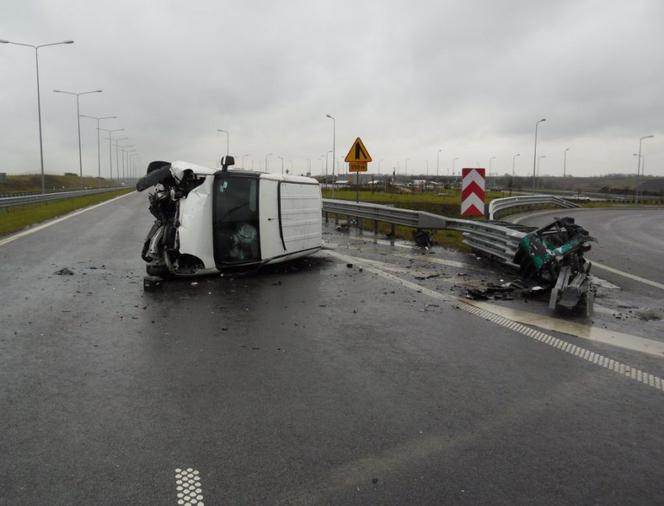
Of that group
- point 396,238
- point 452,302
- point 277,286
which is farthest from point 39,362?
point 396,238

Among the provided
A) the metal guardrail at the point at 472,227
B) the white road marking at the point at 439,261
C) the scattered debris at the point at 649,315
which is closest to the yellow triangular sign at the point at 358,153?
the metal guardrail at the point at 472,227

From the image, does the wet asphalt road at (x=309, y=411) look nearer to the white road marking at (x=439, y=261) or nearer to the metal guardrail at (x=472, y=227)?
the metal guardrail at (x=472, y=227)

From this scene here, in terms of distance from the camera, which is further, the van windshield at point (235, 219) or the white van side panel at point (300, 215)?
the white van side panel at point (300, 215)

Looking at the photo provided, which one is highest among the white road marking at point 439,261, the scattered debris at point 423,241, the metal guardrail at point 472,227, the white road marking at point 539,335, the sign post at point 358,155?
the sign post at point 358,155

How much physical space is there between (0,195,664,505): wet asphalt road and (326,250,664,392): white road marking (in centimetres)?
15

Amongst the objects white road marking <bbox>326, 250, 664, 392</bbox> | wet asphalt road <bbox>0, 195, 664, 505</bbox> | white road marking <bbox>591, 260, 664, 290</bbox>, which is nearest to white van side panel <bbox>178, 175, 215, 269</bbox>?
wet asphalt road <bbox>0, 195, 664, 505</bbox>

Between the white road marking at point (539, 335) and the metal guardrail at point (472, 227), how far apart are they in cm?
222

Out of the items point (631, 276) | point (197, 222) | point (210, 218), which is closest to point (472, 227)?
point (631, 276)

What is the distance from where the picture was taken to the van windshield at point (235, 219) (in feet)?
29.2

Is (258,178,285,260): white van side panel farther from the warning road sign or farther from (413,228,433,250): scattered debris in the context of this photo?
the warning road sign

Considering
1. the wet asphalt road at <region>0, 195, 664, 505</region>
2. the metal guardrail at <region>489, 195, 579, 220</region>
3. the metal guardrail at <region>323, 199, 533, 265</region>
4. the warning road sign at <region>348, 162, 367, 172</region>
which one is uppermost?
the warning road sign at <region>348, 162, 367, 172</region>

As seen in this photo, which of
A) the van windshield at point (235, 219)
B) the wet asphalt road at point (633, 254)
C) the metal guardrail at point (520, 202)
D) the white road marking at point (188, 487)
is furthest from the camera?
the metal guardrail at point (520, 202)

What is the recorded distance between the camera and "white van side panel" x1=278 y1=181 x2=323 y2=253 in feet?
32.3

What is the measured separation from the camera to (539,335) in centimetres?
575
